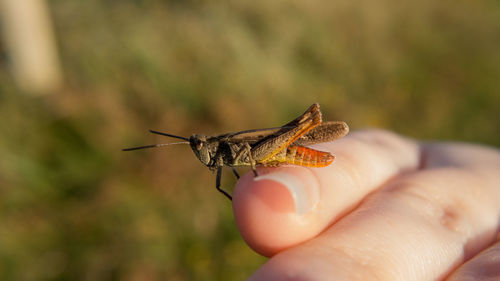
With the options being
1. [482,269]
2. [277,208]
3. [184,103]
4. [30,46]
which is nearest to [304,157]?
[277,208]

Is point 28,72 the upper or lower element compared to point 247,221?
upper

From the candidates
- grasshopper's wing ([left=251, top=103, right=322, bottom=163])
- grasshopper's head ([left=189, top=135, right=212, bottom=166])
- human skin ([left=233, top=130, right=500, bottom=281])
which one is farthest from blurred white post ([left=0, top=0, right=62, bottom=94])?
human skin ([left=233, top=130, right=500, bottom=281])

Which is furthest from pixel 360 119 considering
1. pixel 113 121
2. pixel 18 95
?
pixel 18 95

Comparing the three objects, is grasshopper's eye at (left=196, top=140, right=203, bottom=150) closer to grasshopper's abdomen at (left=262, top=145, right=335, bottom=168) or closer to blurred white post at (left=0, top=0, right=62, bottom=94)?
grasshopper's abdomen at (left=262, top=145, right=335, bottom=168)

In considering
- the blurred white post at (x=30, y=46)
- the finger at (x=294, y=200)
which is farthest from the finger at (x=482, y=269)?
the blurred white post at (x=30, y=46)

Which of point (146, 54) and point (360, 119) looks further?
point (360, 119)

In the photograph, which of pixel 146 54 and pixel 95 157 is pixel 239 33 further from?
pixel 95 157

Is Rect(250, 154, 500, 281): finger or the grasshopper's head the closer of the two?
Rect(250, 154, 500, 281): finger
